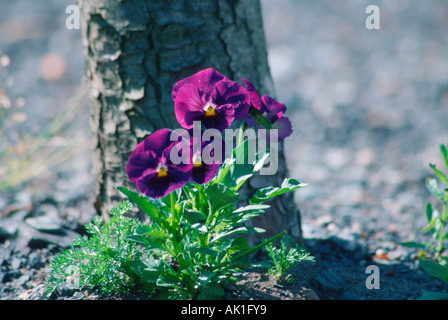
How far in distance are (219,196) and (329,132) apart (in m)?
2.98

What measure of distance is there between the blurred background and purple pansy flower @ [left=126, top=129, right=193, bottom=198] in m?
1.33

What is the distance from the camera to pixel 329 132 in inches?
173

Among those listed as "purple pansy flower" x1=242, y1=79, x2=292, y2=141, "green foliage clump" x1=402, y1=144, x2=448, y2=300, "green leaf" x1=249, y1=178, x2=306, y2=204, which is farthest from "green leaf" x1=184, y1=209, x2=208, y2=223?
"green foliage clump" x1=402, y1=144, x2=448, y2=300

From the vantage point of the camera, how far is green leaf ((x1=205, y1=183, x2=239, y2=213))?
160 cm

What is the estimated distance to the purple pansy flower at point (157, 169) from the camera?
60.4 inches

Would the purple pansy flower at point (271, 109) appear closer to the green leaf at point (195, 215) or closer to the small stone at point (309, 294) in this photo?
the green leaf at point (195, 215)

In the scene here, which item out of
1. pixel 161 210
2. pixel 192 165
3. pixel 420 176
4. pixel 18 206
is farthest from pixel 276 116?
pixel 420 176

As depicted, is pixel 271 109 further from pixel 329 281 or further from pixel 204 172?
pixel 329 281

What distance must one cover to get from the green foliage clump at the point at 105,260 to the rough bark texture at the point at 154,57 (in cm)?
54

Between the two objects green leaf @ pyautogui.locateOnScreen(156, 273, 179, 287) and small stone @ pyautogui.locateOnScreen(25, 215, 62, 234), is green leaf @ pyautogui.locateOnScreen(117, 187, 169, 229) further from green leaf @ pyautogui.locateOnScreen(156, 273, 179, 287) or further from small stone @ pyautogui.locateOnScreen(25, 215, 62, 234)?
small stone @ pyautogui.locateOnScreen(25, 215, 62, 234)

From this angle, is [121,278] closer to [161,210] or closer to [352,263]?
[161,210]

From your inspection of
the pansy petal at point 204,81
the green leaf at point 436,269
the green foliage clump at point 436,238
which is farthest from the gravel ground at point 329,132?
the pansy petal at point 204,81

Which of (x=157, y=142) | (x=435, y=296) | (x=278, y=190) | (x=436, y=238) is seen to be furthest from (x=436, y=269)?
(x=157, y=142)
